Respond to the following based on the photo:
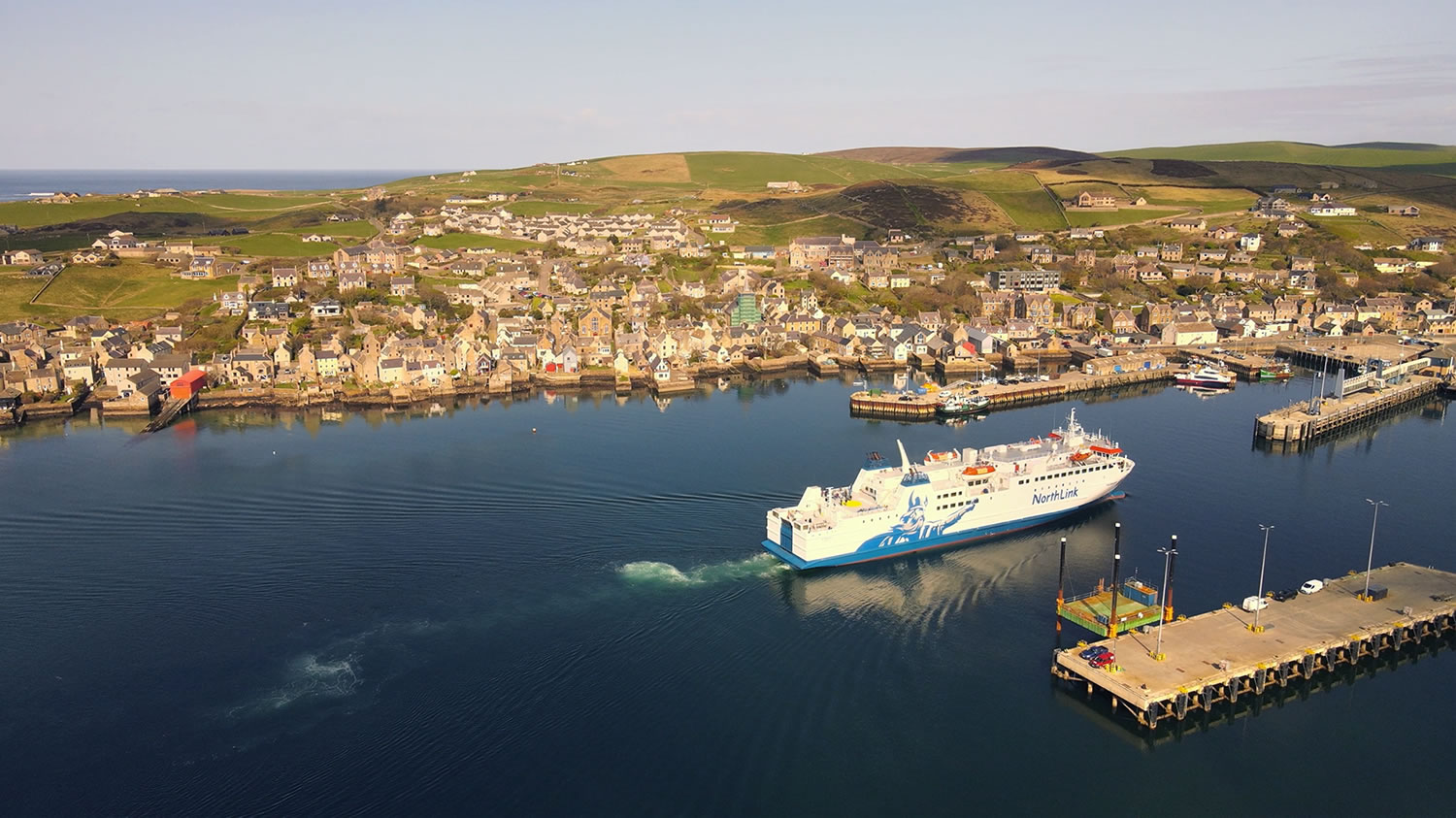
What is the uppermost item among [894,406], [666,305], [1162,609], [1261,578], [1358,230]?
[1358,230]

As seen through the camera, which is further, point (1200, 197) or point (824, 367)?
point (1200, 197)

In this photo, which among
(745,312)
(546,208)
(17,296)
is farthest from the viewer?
(546,208)

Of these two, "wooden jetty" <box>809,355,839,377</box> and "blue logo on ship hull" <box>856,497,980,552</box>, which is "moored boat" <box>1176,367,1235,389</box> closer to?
"wooden jetty" <box>809,355,839,377</box>

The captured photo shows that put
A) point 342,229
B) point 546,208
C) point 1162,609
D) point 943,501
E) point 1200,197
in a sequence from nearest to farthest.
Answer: point 1162,609, point 943,501, point 342,229, point 1200,197, point 546,208

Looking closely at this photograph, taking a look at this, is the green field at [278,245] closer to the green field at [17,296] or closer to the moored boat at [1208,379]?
the green field at [17,296]

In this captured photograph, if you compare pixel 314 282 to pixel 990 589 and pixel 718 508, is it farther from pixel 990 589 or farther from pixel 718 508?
pixel 990 589

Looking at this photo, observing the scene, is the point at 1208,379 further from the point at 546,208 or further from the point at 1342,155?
the point at 1342,155

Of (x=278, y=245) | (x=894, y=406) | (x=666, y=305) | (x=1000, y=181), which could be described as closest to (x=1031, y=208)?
(x=1000, y=181)

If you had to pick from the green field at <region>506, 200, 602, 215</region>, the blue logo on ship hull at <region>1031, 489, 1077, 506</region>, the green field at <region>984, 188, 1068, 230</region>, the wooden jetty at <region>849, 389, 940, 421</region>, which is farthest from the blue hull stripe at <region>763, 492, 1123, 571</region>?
the green field at <region>506, 200, 602, 215</region>
